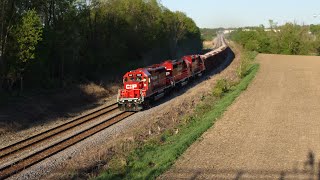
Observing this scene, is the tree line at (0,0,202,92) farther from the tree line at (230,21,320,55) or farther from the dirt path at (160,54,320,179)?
the tree line at (230,21,320,55)

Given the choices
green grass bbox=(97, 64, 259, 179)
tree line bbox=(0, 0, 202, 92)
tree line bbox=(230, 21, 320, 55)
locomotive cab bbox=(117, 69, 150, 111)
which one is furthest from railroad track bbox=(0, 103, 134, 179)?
tree line bbox=(230, 21, 320, 55)

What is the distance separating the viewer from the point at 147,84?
31297mm

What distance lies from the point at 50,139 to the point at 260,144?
A: 1201 centimetres

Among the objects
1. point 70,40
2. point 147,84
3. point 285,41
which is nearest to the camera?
point 147,84

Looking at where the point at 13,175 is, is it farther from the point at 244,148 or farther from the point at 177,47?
the point at 177,47

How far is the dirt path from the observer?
13727mm

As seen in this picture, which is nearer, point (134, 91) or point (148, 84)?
point (134, 91)

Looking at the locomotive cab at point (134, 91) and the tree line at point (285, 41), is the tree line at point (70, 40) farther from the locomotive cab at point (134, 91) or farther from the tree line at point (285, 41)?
the tree line at point (285, 41)

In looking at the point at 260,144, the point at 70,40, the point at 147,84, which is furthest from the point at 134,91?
the point at 260,144

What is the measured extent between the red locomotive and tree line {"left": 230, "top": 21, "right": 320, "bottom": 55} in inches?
2601

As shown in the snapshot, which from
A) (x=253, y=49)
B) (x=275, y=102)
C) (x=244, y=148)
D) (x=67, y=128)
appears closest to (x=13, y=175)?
(x=67, y=128)

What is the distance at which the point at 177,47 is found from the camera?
304ft

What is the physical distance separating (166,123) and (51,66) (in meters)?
18.7

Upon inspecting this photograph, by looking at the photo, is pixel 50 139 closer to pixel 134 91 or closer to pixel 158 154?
pixel 158 154
